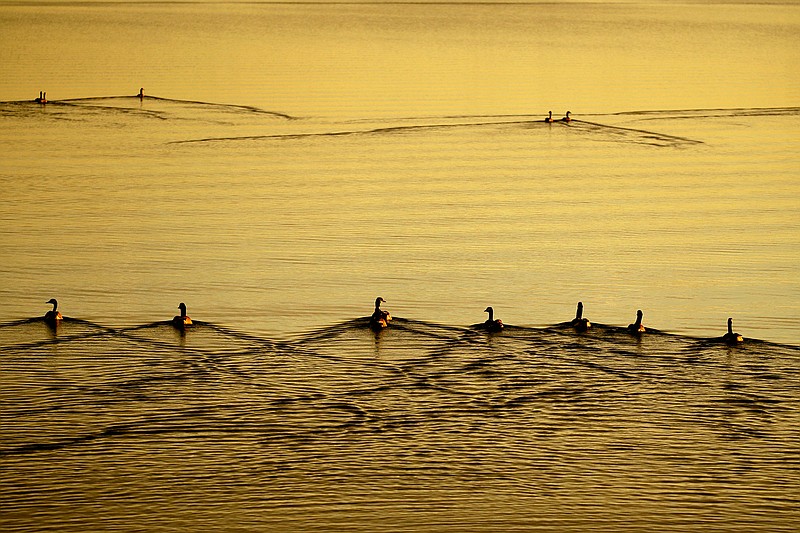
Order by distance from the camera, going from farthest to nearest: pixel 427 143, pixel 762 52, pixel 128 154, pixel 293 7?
pixel 293 7, pixel 762 52, pixel 427 143, pixel 128 154

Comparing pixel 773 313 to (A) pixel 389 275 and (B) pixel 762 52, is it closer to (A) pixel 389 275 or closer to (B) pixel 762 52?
(A) pixel 389 275

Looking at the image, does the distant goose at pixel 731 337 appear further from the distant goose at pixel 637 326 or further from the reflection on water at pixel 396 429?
the distant goose at pixel 637 326

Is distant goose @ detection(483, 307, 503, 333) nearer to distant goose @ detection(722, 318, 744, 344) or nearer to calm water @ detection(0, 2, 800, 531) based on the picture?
calm water @ detection(0, 2, 800, 531)

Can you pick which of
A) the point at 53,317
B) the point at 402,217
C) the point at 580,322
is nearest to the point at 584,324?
the point at 580,322

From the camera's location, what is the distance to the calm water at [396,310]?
67.7 feet

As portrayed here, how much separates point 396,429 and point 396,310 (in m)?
6.98

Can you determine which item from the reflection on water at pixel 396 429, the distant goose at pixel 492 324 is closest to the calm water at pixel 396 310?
the reflection on water at pixel 396 429

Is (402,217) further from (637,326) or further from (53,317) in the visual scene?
(53,317)

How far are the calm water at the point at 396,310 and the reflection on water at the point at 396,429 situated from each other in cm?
7

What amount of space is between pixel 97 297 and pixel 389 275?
7.12 m

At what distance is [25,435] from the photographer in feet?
71.7

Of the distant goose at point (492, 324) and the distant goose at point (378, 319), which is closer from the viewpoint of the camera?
the distant goose at point (492, 324)

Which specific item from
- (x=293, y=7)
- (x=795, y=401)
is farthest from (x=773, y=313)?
(x=293, y=7)

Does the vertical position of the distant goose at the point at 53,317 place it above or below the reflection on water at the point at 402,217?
below
